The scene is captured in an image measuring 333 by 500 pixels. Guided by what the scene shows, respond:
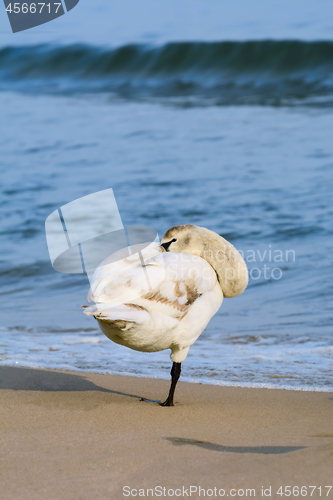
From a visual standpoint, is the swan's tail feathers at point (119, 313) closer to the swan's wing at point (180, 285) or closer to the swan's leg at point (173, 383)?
the swan's wing at point (180, 285)

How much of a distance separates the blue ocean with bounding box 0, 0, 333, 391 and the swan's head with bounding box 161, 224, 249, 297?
72 centimetres

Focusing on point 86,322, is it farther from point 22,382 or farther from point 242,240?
point 242,240

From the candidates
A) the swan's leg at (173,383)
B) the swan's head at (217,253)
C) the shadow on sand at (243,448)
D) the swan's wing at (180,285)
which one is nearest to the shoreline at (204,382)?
the swan's leg at (173,383)

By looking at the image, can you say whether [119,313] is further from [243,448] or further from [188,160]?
[188,160]

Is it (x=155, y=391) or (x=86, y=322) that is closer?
(x=155, y=391)

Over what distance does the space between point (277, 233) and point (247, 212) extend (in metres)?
0.87

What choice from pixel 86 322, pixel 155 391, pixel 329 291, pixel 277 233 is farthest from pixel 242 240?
pixel 155 391

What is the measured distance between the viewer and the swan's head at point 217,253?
4.01 metres

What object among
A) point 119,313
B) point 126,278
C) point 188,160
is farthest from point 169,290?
point 188,160

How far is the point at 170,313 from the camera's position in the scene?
357cm

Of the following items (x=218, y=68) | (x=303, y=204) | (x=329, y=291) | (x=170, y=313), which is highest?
(x=170, y=313)

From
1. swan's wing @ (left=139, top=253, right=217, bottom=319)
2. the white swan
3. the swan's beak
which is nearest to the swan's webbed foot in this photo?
the white swan

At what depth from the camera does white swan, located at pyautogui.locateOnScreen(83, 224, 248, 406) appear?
11.0 feet

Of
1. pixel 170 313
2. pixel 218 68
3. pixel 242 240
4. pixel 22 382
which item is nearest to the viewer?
pixel 170 313
